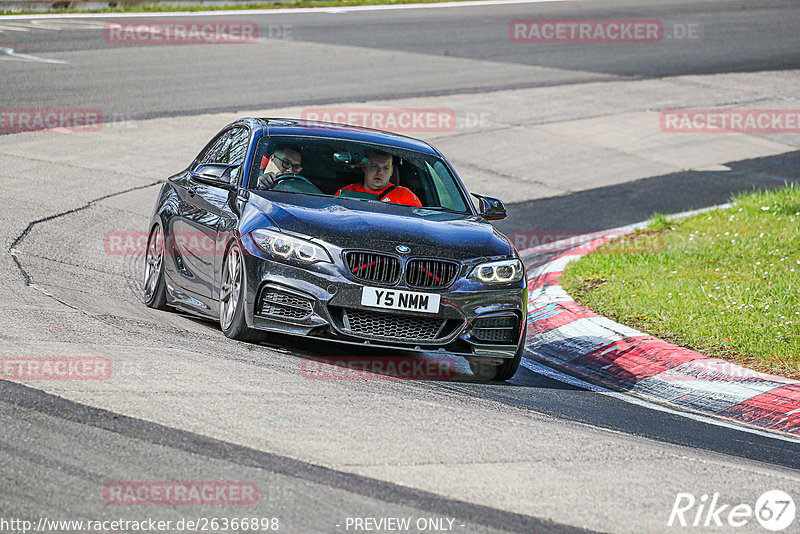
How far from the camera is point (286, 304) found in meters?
6.83

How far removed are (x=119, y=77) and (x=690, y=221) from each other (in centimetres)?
1109

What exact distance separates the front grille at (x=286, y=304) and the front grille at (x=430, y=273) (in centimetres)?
65

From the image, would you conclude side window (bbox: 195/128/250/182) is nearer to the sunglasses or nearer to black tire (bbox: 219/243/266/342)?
the sunglasses

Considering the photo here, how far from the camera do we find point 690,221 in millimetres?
13258

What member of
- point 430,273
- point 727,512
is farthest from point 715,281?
point 727,512

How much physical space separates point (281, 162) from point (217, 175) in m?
0.49

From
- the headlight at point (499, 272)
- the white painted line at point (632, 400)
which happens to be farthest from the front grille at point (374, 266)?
the white painted line at point (632, 400)

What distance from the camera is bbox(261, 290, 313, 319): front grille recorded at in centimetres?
681

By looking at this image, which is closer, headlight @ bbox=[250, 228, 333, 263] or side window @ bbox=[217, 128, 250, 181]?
headlight @ bbox=[250, 228, 333, 263]

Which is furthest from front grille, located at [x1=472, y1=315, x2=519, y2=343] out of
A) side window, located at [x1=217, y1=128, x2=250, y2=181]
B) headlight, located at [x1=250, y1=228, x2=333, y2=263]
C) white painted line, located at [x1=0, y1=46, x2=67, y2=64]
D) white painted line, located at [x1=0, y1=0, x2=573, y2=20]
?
white painted line, located at [x1=0, y1=0, x2=573, y2=20]

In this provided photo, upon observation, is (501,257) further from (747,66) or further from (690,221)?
(747,66)

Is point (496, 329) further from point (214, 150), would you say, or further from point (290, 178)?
point (214, 150)

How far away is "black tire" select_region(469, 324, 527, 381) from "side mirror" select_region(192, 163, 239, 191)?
2.11 m

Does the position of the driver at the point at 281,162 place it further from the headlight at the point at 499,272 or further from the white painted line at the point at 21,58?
the white painted line at the point at 21,58
